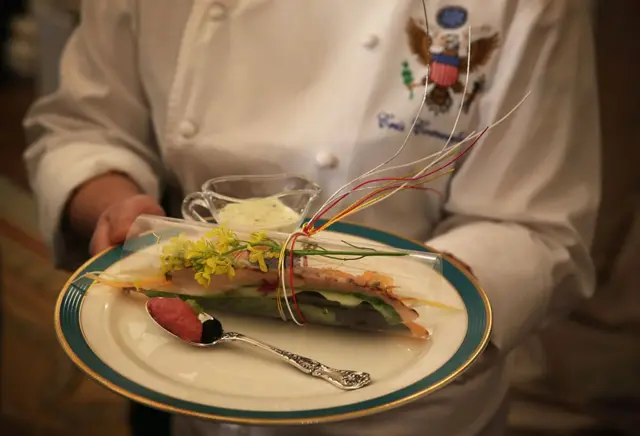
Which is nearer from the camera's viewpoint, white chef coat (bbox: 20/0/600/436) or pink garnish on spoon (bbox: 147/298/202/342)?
pink garnish on spoon (bbox: 147/298/202/342)

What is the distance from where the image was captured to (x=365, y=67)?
62cm

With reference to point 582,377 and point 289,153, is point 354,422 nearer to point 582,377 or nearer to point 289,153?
point 289,153

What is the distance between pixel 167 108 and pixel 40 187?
6.2 inches

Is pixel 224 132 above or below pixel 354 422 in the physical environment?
above

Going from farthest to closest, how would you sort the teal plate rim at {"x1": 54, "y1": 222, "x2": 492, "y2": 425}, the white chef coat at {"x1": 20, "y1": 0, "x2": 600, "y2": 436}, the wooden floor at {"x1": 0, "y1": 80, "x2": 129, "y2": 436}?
the wooden floor at {"x1": 0, "y1": 80, "x2": 129, "y2": 436} < the white chef coat at {"x1": 20, "y1": 0, "x2": 600, "y2": 436} < the teal plate rim at {"x1": 54, "y1": 222, "x2": 492, "y2": 425}

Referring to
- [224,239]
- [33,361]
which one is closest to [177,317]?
[224,239]

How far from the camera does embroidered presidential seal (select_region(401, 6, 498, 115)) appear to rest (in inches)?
23.6

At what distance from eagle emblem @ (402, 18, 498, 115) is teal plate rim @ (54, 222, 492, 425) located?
0.16 m

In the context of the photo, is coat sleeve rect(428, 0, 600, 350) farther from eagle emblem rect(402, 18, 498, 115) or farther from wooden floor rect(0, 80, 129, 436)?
wooden floor rect(0, 80, 129, 436)

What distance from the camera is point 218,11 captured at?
0.64m

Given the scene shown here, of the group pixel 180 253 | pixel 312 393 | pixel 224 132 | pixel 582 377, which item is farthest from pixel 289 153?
pixel 582 377

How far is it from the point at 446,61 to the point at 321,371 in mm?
316

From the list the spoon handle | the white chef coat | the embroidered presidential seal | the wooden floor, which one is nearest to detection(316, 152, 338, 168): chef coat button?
the white chef coat

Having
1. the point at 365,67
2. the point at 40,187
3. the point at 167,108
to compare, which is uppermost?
the point at 365,67
